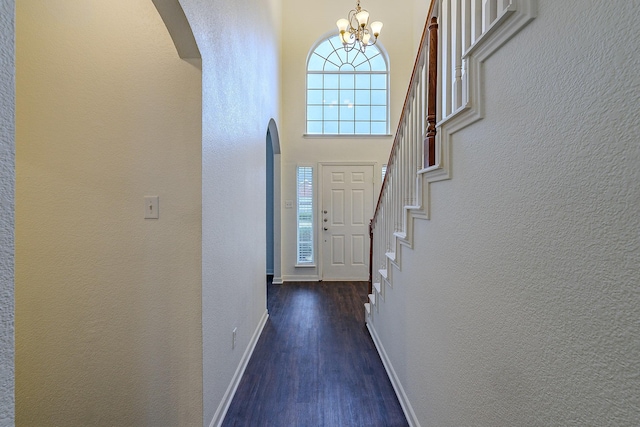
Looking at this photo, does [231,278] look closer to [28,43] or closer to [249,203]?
[249,203]

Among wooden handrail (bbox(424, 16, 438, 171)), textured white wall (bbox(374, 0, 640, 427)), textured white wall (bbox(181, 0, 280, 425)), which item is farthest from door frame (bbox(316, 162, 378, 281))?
textured white wall (bbox(374, 0, 640, 427))

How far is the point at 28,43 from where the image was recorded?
1.61m

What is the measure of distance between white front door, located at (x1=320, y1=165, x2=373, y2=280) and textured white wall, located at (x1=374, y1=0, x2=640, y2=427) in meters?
3.99

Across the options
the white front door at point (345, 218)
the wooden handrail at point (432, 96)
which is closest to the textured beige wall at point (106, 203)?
the wooden handrail at point (432, 96)

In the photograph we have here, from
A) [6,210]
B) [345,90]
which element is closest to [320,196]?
[345,90]

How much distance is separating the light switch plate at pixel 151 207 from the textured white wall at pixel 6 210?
3.45 feet

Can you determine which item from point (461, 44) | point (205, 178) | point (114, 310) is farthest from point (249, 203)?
point (461, 44)

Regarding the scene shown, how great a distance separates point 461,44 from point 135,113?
1511 mm

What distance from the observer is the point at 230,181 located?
2.15 meters

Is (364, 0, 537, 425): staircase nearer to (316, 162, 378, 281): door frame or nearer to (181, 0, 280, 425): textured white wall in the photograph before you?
(181, 0, 280, 425): textured white wall

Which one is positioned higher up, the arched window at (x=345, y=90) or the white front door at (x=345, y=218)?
the arched window at (x=345, y=90)

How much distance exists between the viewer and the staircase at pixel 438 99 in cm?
100

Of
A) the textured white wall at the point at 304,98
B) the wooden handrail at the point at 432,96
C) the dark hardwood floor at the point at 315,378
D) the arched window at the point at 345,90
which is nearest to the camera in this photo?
the wooden handrail at the point at 432,96

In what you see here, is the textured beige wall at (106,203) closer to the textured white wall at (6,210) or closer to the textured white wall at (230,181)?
the textured white wall at (230,181)
